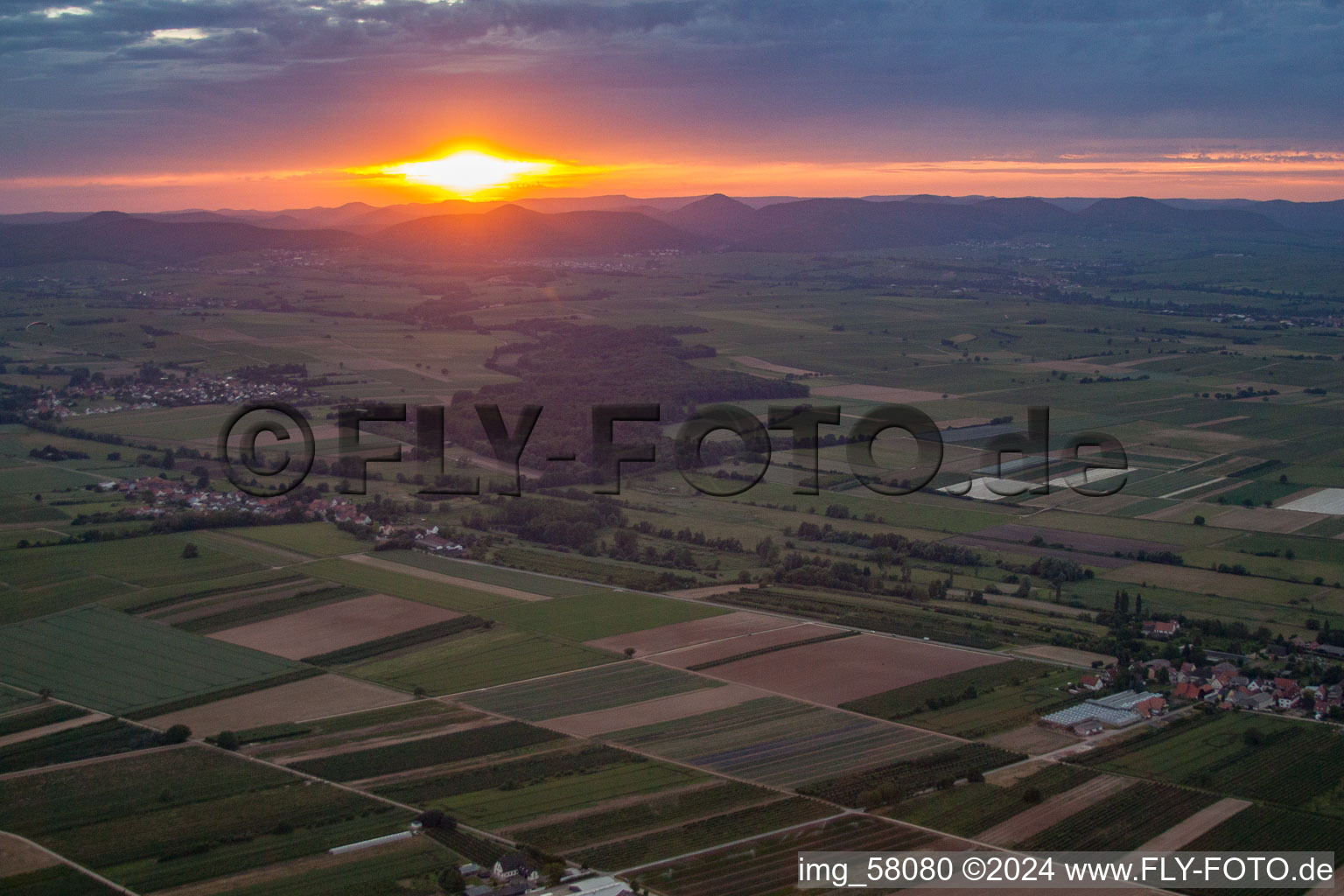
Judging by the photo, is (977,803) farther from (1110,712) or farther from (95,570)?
(95,570)

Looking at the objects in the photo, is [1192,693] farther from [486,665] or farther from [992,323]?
[992,323]

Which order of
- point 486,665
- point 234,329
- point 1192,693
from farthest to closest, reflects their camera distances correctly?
1. point 234,329
2. point 486,665
3. point 1192,693

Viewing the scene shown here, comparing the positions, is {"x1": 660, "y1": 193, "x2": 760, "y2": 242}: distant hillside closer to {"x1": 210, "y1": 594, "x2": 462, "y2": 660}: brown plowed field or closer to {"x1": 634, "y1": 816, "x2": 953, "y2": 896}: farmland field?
{"x1": 210, "y1": 594, "x2": 462, "y2": 660}: brown plowed field

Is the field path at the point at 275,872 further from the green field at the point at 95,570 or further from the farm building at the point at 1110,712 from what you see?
the green field at the point at 95,570

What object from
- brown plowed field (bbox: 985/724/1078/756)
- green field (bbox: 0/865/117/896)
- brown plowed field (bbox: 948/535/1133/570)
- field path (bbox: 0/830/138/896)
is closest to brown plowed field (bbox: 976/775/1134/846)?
brown plowed field (bbox: 985/724/1078/756)

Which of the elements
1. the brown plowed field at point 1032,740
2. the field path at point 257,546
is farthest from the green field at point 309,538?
the brown plowed field at point 1032,740

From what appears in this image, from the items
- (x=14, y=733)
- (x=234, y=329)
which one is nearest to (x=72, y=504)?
(x=14, y=733)
